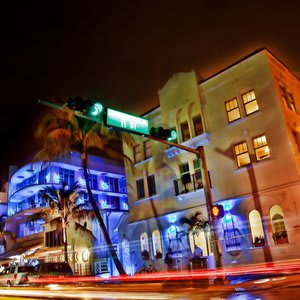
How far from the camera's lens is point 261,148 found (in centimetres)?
2014

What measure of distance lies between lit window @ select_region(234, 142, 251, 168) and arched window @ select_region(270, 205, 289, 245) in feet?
10.3

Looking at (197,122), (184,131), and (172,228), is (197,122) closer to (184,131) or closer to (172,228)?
(184,131)

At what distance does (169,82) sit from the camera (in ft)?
83.0

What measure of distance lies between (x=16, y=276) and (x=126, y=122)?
17.0 m

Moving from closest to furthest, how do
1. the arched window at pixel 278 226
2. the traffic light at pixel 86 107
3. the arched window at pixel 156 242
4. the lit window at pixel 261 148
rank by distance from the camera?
the traffic light at pixel 86 107 → the arched window at pixel 278 226 → the lit window at pixel 261 148 → the arched window at pixel 156 242

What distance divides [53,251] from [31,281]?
9.40 m

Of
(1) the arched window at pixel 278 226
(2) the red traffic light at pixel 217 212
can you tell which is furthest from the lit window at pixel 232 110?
(2) the red traffic light at pixel 217 212

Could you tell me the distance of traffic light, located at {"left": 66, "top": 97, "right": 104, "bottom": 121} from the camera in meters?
9.52

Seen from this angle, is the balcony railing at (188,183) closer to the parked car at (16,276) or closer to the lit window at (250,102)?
the lit window at (250,102)

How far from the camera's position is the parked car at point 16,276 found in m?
23.2

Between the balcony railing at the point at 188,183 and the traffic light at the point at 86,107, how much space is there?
528 inches

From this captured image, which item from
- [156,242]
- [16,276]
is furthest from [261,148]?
[16,276]

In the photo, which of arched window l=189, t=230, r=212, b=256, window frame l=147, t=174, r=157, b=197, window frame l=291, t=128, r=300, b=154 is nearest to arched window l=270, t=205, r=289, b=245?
window frame l=291, t=128, r=300, b=154

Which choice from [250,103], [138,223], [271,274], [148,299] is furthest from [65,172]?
[148,299]
